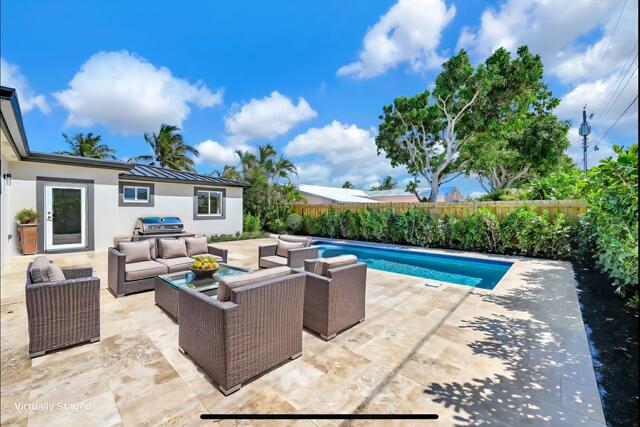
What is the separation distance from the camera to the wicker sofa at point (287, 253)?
231 inches

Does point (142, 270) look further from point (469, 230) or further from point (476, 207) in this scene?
point (476, 207)

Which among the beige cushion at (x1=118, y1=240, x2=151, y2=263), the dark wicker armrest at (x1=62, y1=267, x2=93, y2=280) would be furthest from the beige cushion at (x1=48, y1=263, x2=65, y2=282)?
the beige cushion at (x1=118, y1=240, x2=151, y2=263)

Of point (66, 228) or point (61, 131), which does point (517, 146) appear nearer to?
point (66, 228)

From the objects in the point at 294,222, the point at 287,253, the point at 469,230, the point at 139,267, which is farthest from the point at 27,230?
the point at 469,230

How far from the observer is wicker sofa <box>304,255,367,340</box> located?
10.8 feet

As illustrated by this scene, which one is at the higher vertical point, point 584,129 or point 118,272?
point 584,129

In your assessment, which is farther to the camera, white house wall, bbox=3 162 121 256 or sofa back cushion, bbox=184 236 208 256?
white house wall, bbox=3 162 121 256

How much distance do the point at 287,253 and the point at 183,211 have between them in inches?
310

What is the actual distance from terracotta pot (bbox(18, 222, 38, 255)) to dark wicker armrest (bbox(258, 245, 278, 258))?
7.34 metres

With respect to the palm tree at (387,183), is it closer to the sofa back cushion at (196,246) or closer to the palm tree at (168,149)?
the palm tree at (168,149)

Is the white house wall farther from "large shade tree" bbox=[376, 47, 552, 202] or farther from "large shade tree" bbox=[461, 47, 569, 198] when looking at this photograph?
"large shade tree" bbox=[461, 47, 569, 198]

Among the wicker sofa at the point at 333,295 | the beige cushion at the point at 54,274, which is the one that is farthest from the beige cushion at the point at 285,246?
the beige cushion at the point at 54,274

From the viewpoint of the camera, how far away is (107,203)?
9.73 m

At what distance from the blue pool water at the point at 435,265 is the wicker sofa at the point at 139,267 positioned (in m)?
5.26
